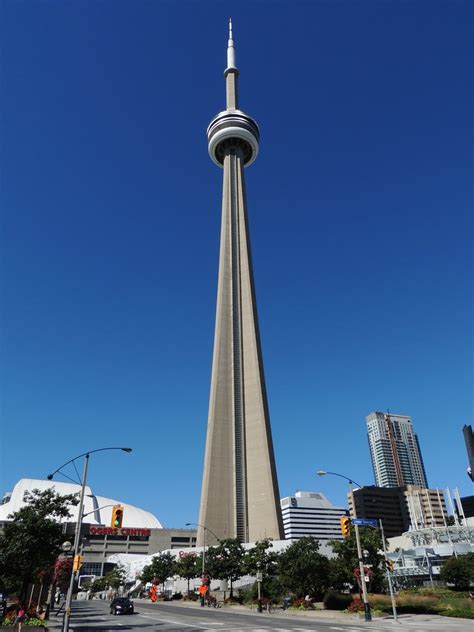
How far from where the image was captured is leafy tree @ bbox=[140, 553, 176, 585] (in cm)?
8039

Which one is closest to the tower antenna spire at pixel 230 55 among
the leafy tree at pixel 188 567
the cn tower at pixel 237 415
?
the cn tower at pixel 237 415

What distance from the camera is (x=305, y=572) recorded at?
152 feet

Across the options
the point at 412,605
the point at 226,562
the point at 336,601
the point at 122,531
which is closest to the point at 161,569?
the point at 226,562

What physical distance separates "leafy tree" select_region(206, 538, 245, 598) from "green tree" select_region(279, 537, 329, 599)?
11583 millimetres

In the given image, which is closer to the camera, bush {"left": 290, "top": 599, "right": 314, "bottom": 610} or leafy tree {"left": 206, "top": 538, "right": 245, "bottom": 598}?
bush {"left": 290, "top": 599, "right": 314, "bottom": 610}

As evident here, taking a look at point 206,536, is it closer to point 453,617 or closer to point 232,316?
point 232,316

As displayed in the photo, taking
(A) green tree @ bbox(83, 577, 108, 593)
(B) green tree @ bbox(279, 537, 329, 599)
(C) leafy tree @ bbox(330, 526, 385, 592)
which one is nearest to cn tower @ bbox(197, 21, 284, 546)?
(B) green tree @ bbox(279, 537, 329, 599)

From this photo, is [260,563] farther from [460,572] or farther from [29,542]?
[460,572]

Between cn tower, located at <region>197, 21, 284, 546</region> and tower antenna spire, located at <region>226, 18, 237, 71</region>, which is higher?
tower antenna spire, located at <region>226, 18, 237, 71</region>

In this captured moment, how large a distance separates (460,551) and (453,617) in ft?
230

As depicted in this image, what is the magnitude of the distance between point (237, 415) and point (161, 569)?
29409mm

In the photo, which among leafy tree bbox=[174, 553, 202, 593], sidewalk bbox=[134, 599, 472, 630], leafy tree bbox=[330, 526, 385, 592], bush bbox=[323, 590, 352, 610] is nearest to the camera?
sidewalk bbox=[134, 599, 472, 630]

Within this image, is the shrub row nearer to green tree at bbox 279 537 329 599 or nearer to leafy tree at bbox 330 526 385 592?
leafy tree at bbox 330 526 385 592

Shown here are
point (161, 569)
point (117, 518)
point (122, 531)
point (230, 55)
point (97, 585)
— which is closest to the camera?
point (117, 518)
